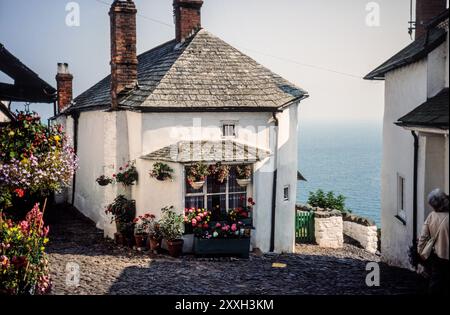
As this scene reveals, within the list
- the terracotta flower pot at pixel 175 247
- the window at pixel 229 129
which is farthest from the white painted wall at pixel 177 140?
the terracotta flower pot at pixel 175 247

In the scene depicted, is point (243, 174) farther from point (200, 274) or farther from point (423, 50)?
point (423, 50)

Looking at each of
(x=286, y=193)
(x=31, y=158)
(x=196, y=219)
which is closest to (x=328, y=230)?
(x=286, y=193)

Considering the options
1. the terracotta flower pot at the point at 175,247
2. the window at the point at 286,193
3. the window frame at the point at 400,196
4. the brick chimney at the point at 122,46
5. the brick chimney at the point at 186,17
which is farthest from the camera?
the brick chimney at the point at 186,17

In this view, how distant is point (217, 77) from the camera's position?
16547mm

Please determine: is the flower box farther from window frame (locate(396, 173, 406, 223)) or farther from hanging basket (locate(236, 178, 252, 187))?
window frame (locate(396, 173, 406, 223))

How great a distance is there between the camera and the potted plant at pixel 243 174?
49.2ft

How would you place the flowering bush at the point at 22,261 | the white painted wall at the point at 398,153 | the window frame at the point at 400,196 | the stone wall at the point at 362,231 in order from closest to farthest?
the flowering bush at the point at 22,261, the white painted wall at the point at 398,153, the window frame at the point at 400,196, the stone wall at the point at 362,231

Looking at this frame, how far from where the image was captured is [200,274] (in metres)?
11.7

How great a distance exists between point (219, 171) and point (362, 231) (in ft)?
30.8

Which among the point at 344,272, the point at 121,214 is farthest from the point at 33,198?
the point at 344,272

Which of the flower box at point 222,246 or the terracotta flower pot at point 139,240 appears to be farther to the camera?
the terracotta flower pot at point 139,240

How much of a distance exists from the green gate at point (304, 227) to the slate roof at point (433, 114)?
10672mm

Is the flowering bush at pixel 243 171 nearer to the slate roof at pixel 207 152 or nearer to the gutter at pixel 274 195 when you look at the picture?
the slate roof at pixel 207 152

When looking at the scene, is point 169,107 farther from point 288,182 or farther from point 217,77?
point 288,182
